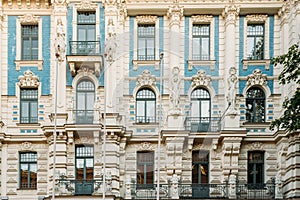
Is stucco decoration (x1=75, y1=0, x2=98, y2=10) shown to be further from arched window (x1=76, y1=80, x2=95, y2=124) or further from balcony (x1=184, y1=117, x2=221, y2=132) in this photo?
balcony (x1=184, y1=117, x2=221, y2=132)

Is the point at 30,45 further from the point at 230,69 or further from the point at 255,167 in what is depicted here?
the point at 255,167

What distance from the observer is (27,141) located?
116ft

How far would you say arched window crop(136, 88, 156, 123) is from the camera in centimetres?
3575

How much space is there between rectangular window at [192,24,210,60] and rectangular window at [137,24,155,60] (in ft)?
7.49

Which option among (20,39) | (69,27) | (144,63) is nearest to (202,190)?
(144,63)

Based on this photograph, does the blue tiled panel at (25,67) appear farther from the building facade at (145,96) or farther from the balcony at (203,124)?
the balcony at (203,124)

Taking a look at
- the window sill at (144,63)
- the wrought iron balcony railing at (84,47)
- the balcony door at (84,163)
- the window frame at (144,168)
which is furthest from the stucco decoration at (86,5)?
the window frame at (144,168)

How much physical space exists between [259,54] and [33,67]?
12.5 m

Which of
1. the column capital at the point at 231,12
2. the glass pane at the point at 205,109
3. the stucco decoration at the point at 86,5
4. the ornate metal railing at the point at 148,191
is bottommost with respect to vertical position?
the ornate metal railing at the point at 148,191

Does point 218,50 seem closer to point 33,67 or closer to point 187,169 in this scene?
point 187,169

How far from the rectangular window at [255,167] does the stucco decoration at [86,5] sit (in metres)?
11.7

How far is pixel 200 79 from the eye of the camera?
35750 millimetres

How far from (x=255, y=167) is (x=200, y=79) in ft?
18.5

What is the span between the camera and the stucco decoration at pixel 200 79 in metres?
35.8
